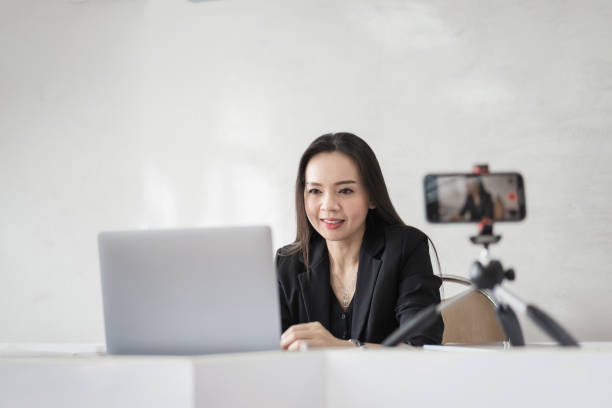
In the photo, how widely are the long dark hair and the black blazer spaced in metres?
0.04

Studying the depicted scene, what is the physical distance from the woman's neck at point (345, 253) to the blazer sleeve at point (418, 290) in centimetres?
20

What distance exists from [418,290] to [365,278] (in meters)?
0.17

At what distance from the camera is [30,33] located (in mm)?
3842

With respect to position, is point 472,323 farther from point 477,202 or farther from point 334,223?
point 477,202

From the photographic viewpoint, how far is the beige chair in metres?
1.91

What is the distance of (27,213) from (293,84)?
198 cm

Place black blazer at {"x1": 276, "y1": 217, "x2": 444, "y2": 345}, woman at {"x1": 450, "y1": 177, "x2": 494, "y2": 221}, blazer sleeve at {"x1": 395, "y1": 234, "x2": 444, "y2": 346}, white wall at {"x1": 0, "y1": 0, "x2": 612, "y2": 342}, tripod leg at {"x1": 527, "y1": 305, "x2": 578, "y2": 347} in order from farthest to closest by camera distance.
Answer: white wall at {"x1": 0, "y1": 0, "x2": 612, "y2": 342}, black blazer at {"x1": 276, "y1": 217, "x2": 444, "y2": 345}, blazer sleeve at {"x1": 395, "y1": 234, "x2": 444, "y2": 346}, woman at {"x1": 450, "y1": 177, "x2": 494, "y2": 221}, tripod leg at {"x1": 527, "y1": 305, "x2": 578, "y2": 347}


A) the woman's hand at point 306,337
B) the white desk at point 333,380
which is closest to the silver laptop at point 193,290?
the white desk at point 333,380

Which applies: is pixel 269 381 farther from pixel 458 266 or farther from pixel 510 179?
pixel 458 266

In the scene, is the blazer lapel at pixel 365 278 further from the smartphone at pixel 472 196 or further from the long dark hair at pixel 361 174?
the smartphone at pixel 472 196

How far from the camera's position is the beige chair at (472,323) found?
1.91 metres

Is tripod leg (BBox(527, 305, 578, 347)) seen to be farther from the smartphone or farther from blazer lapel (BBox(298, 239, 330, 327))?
blazer lapel (BBox(298, 239, 330, 327))

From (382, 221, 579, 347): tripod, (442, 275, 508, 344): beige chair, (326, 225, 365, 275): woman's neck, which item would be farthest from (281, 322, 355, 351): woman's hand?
(442, 275, 508, 344): beige chair

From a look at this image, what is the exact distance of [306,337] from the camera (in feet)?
3.86
